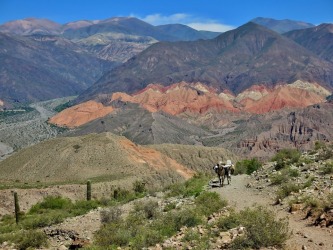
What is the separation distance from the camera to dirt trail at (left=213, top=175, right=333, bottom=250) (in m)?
13.8

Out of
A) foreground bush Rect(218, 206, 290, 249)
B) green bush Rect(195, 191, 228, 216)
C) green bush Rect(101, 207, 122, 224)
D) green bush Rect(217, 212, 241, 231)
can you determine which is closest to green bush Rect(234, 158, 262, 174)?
green bush Rect(195, 191, 228, 216)

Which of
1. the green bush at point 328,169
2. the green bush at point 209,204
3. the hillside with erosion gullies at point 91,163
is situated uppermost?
the green bush at point 328,169

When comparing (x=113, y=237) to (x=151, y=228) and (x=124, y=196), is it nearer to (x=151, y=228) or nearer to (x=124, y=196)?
(x=151, y=228)

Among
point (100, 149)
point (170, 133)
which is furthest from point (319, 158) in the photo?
point (170, 133)

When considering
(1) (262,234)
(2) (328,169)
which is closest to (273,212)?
(1) (262,234)

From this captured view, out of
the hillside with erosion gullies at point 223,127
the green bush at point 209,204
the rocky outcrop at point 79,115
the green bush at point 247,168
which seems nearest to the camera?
the green bush at point 209,204

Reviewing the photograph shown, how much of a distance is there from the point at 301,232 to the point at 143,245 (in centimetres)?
539

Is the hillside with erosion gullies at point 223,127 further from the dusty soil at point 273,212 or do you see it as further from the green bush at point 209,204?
the green bush at point 209,204

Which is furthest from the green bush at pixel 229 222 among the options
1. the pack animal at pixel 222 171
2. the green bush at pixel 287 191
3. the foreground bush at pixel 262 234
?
the pack animal at pixel 222 171

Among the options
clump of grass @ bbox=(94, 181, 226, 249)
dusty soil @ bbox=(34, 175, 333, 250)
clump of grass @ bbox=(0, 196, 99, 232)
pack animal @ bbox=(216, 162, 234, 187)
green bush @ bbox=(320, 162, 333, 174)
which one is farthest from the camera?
pack animal @ bbox=(216, 162, 234, 187)

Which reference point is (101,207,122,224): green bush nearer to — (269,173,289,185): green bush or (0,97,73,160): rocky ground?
(269,173,289,185): green bush

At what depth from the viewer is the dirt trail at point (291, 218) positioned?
543 inches

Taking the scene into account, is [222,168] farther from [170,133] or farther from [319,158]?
[170,133]

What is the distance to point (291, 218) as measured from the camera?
17359 mm
